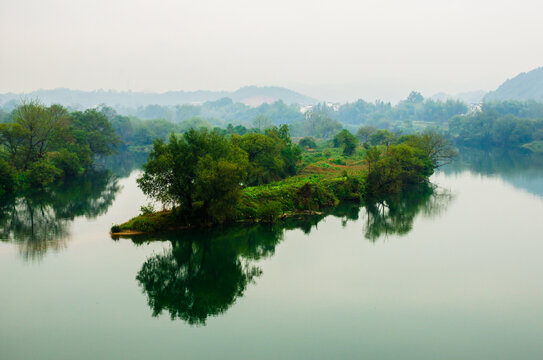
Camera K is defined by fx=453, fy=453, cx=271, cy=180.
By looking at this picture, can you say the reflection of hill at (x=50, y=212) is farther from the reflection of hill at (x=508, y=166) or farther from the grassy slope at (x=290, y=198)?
the reflection of hill at (x=508, y=166)

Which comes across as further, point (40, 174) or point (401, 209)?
point (40, 174)

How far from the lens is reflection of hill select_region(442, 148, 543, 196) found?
4192 cm

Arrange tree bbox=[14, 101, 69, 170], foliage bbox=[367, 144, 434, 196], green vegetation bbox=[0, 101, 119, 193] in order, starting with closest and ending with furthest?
1. foliage bbox=[367, 144, 434, 196]
2. green vegetation bbox=[0, 101, 119, 193]
3. tree bbox=[14, 101, 69, 170]

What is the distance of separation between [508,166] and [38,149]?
51.8m

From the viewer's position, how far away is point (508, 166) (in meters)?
53.6

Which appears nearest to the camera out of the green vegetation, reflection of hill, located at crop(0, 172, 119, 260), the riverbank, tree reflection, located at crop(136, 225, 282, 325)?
tree reflection, located at crop(136, 225, 282, 325)

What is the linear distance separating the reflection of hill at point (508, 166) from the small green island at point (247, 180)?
9.08 m

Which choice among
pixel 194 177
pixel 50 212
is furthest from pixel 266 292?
pixel 50 212

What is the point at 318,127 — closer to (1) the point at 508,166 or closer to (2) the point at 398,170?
(1) the point at 508,166

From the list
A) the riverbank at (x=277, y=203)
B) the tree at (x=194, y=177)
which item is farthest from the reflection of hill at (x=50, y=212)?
the tree at (x=194, y=177)

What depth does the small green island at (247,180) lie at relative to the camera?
23.8 metres

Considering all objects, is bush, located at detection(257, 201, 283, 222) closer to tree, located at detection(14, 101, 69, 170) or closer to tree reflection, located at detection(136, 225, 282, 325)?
tree reflection, located at detection(136, 225, 282, 325)

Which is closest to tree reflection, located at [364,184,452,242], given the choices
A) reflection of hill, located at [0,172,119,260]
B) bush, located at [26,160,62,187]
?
reflection of hill, located at [0,172,119,260]

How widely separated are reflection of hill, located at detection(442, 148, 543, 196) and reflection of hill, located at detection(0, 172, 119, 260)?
113ft
